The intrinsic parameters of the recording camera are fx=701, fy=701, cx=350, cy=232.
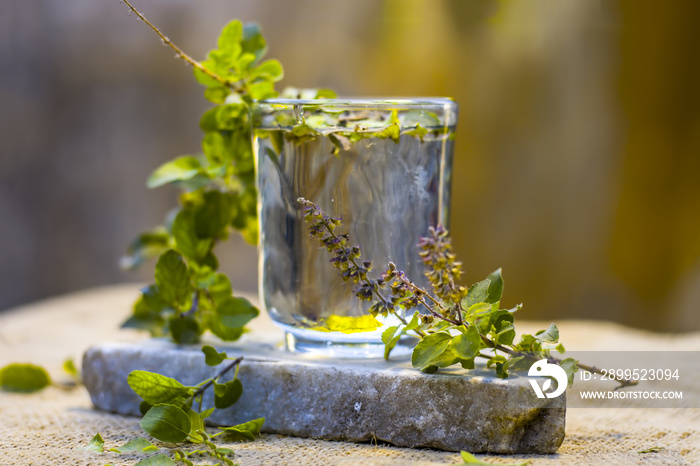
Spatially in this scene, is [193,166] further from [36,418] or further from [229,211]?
[36,418]

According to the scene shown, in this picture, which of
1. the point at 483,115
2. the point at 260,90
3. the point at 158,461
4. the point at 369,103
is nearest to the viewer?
the point at 158,461

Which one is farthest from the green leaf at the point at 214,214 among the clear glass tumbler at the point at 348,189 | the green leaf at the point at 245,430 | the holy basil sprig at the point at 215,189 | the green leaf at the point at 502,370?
the green leaf at the point at 502,370

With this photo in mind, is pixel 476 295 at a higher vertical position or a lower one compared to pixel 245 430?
higher

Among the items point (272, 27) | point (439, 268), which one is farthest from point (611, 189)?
point (439, 268)

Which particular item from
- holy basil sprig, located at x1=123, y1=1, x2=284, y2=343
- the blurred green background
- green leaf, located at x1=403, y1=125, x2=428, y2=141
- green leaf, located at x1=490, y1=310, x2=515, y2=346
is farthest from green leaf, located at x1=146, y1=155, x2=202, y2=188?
the blurred green background

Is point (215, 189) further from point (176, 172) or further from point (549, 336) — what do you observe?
point (549, 336)

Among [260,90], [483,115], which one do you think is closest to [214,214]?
[260,90]

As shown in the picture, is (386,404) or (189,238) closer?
(386,404)

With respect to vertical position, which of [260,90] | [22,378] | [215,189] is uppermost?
[260,90]
